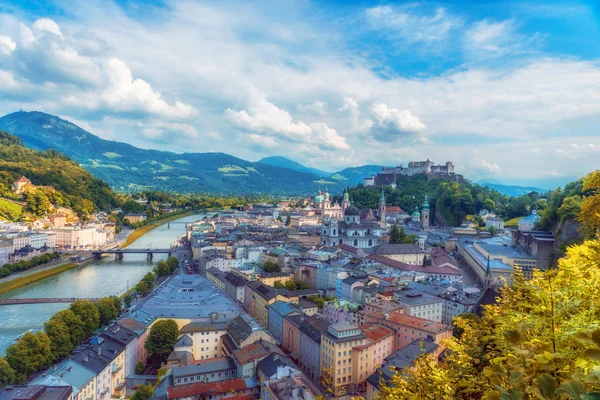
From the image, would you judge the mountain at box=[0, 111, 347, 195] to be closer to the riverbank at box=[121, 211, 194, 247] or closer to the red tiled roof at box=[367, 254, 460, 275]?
the riverbank at box=[121, 211, 194, 247]

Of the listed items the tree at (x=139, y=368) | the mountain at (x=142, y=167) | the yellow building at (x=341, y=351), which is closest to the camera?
the yellow building at (x=341, y=351)

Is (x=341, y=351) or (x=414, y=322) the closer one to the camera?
(x=341, y=351)

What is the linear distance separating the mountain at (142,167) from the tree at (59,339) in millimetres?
131547

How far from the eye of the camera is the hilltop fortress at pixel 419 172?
57.7 m

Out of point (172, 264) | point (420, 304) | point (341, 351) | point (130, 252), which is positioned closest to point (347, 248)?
point (172, 264)

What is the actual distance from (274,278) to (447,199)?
1171 inches

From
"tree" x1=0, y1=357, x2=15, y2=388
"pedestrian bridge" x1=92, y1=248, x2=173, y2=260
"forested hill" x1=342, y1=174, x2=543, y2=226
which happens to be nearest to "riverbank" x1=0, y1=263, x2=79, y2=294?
"pedestrian bridge" x1=92, y1=248, x2=173, y2=260

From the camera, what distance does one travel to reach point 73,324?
15562 millimetres

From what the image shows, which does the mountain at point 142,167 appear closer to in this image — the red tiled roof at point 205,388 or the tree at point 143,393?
the tree at point 143,393

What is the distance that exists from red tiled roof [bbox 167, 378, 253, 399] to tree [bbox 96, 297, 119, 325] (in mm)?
7256

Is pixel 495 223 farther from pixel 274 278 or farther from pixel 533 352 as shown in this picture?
pixel 533 352

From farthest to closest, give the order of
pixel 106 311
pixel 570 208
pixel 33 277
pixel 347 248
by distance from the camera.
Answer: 1. pixel 347 248
2. pixel 33 277
3. pixel 570 208
4. pixel 106 311

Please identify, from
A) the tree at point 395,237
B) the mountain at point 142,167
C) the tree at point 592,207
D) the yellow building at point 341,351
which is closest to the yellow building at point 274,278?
the yellow building at point 341,351

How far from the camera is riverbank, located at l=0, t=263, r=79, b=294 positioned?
24203 mm
